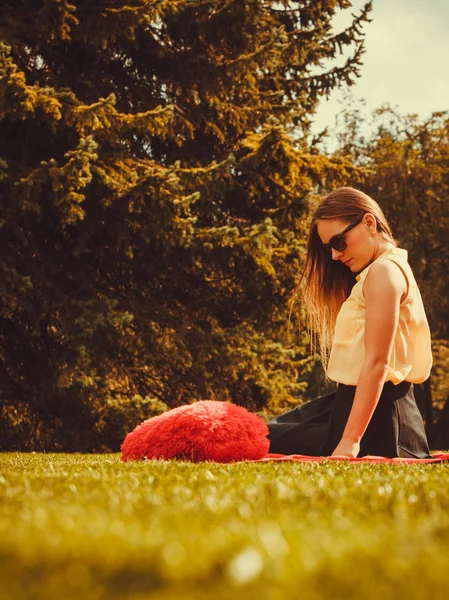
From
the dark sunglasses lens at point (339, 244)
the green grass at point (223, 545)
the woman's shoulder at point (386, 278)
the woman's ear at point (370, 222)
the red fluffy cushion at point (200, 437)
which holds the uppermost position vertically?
the woman's ear at point (370, 222)

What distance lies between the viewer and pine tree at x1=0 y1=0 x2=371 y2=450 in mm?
8562

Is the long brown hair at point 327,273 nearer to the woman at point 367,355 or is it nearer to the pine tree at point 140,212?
the woman at point 367,355

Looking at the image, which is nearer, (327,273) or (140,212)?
(327,273)

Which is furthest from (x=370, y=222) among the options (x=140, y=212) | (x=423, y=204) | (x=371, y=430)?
(x=423, y=204)

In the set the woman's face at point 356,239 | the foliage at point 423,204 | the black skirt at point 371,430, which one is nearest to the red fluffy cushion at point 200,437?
the black skirt at point 371,430

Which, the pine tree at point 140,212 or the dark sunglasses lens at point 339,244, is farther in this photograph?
the pine tree at point 140,212

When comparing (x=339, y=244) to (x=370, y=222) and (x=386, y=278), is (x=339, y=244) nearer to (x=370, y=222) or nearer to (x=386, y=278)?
(x=370, y=222)

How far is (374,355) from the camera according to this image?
3.28 m

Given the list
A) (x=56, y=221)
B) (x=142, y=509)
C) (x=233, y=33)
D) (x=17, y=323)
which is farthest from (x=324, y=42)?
(x=142, y=509)

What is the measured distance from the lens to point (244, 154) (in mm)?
11461

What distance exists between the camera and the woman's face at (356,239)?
3812 mm

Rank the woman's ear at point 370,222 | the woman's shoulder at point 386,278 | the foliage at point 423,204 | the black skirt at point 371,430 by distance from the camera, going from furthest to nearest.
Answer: the foliage at point 423,204
the woman's ear at point 370,222
the black skirt at point 371,430
the woman's shoulder at point 386,278

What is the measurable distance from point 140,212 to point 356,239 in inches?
215

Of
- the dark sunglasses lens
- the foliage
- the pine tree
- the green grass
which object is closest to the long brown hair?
the dark sunglasses lens
